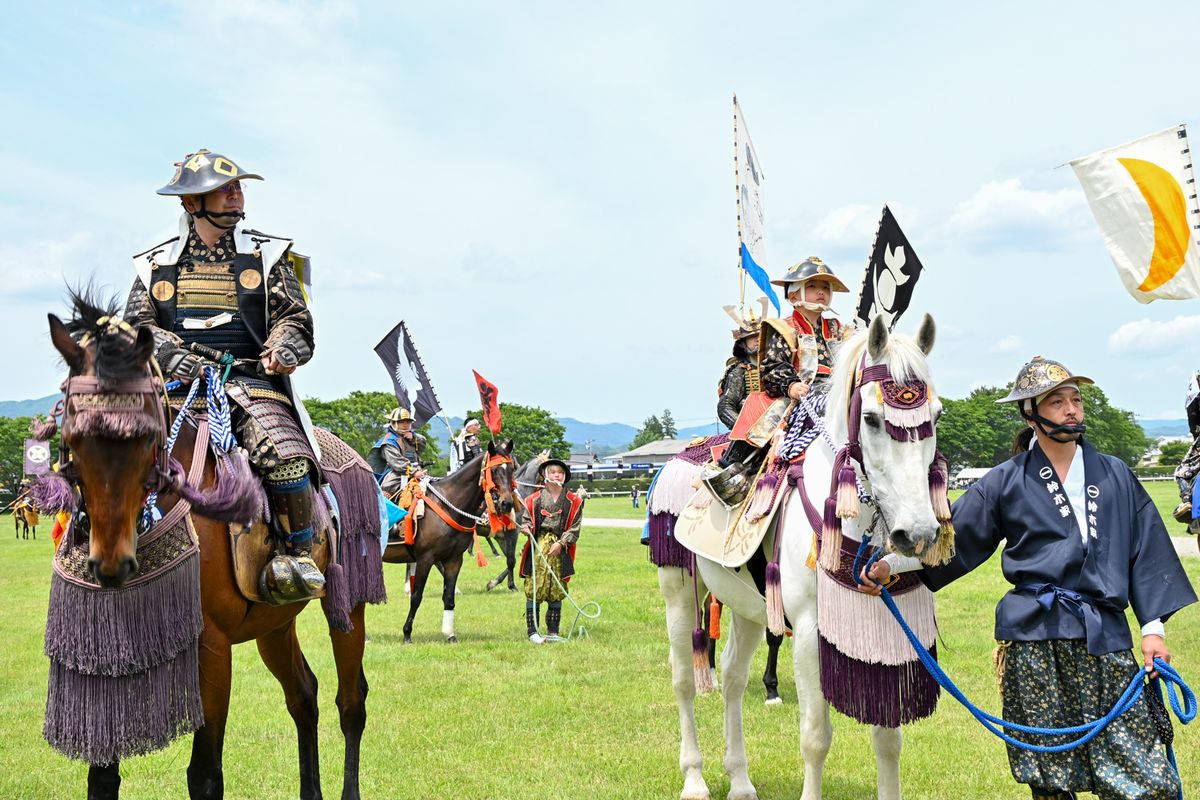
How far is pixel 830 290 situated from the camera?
6531 mm

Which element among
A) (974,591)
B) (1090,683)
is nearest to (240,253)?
(1090,683)

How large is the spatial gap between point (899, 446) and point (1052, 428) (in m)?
0.67

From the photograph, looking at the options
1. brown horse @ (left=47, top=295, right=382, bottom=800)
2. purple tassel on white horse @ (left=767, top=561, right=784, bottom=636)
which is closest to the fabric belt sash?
purple tassel on white horse @ (left=767, top=561, right=784, bottom=636)

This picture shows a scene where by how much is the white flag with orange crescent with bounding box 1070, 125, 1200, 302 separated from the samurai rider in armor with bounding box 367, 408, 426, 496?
9496 mm

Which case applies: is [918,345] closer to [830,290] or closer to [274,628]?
[830,290]

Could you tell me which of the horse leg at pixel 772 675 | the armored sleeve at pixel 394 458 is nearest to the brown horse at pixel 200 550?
the horse leg at pixel 772 675

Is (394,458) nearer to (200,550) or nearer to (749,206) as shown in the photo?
(749,206)

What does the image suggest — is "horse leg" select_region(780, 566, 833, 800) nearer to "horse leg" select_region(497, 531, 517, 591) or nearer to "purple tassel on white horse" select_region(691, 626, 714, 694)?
"purple tassel on white horse" select_region(691, 626, 714, 694)

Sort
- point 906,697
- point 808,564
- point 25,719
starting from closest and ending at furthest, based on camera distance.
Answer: point 906,697, point 808,564, point 25,719

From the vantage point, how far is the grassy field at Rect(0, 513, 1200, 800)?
6.74 meters

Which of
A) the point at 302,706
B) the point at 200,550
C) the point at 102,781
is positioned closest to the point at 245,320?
the point at 200,550

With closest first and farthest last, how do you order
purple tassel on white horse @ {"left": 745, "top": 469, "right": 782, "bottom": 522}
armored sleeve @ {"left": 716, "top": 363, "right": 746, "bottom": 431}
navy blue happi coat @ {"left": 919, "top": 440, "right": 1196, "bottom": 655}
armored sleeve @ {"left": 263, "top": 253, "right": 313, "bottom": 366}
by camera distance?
navy blue happi coat @ {"left": 919, "top": 440, "right": 1196, "bottom": 655} → armored sleeve @ {"left": 263, "top": 253, "right": 313, "bottom": 366} → purple tassel on white horse @ {"left": 745, "top": 469, "right": 782, "bottom": 522} → armored sleeve @ {"left": 716, "top": 363, "right": 746, "bottom": 431}

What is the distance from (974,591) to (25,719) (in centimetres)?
1207

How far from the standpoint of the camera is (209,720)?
4.54m
